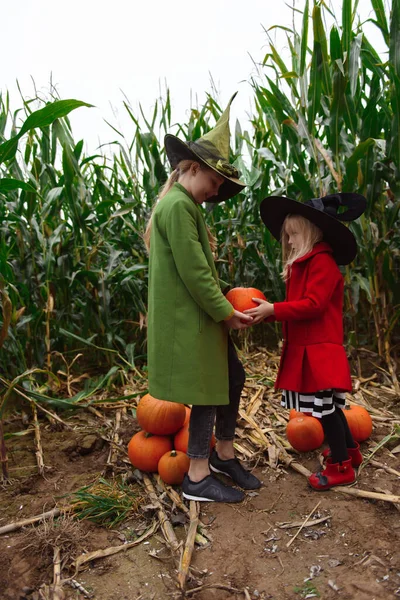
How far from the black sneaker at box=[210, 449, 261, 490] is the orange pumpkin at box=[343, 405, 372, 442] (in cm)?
67

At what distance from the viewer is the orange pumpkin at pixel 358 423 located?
8.98 feet

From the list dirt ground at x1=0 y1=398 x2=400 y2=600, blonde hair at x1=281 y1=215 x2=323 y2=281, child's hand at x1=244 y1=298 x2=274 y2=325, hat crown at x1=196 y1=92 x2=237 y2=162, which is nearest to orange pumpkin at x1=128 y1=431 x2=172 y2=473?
dirt ground at x1=0 y1=398 x2=400 y2=600

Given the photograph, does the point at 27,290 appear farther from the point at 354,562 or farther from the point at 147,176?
the point at 354,562

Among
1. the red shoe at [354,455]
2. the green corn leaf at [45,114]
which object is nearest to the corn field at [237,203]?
the green corn leaf at [45,114]

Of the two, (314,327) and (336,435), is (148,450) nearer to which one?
(336,435)

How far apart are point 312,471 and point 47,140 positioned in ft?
9.99

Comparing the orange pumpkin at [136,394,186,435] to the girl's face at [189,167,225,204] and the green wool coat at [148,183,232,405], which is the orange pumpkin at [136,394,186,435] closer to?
the green wool coat at [148,183,232,405]

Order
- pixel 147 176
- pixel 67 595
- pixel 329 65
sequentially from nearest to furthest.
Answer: pixel 67 595 → pixel 329 65 → pixel 147 176

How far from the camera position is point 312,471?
2574mm

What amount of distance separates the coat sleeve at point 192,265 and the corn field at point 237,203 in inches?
39.2

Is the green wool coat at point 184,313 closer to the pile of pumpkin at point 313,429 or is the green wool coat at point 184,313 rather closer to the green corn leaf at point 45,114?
the green corn leaf at point 45,114

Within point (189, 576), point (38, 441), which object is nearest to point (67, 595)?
point (189, 576)

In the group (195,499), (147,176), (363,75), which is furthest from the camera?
(147,176)

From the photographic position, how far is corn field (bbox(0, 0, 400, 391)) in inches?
122
